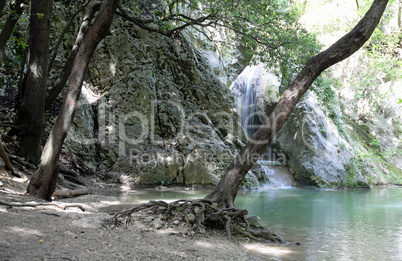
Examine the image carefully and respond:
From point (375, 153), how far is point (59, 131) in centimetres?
1970

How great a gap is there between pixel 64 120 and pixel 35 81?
8.22 feet

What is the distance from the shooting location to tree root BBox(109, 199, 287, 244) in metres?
4.60

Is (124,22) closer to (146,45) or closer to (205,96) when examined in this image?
(146,45)

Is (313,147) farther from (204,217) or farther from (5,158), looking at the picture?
(5,158)

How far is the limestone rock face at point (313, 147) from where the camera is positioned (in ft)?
53.6

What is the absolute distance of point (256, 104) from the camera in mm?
20172

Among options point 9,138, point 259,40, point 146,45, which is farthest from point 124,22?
point 9,138

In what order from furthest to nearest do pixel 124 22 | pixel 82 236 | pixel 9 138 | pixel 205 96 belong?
pixel 205 96 → pixel 124 22 → pixel 9 138 → pixel 82 236

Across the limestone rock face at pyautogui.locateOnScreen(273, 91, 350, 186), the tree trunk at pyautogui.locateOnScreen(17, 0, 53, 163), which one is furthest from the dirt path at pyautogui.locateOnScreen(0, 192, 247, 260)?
the limestone rock face at pyautogui.locateOnScreen(273, 91, 350, 186)

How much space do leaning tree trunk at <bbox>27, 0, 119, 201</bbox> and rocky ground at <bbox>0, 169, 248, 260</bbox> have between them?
46 centimetres

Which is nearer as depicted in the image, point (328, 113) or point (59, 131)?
point (59, 131)

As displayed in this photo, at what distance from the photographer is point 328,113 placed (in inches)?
736

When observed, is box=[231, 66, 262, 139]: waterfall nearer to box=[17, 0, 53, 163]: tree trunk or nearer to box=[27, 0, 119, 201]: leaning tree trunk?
box=[17, 0, 53, 163]: tree trunk

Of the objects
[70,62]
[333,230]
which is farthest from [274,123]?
[70,62]
